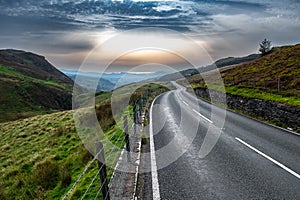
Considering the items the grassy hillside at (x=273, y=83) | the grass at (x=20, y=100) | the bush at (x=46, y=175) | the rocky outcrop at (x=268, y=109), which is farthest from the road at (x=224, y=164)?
the grass at (x=20, y=100)

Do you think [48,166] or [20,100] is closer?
[48,166]

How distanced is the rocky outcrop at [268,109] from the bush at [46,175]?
1095cm

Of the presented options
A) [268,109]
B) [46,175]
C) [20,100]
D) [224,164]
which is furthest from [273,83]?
[20,100]

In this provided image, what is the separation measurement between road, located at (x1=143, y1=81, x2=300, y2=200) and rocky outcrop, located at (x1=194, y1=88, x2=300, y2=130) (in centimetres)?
128

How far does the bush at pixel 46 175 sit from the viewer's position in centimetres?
880

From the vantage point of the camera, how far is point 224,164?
24.5ft

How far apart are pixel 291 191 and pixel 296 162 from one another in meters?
2.23

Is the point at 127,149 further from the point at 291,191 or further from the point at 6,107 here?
the point at 6,107

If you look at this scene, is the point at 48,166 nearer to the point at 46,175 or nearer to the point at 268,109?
the point at 46,175

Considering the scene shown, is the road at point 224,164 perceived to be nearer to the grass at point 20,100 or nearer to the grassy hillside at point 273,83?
the grassy hillside at point 273,83

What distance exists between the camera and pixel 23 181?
9.30m

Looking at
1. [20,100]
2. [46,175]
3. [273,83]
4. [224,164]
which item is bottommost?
[20,100]

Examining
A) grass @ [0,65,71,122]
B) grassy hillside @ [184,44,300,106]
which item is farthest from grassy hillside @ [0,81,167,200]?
grass @ [0,65,71,122]

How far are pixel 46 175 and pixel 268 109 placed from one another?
12825 millimetres
